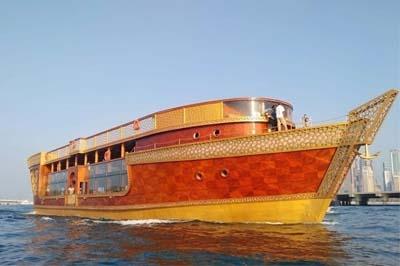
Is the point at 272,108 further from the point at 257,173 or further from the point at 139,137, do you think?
the point at 139,137

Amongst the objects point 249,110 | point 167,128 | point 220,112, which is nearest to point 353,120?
point 249,110

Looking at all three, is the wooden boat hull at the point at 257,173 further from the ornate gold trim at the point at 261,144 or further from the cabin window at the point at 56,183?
the cabin window at the point at 56,183

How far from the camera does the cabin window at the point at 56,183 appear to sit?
30406 millimetres

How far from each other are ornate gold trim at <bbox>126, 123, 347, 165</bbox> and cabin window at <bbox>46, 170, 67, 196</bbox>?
1524 cm

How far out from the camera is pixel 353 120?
14.2 m

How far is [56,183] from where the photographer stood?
32406 millimetres

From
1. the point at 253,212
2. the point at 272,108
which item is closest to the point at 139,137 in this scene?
the point at 272,108

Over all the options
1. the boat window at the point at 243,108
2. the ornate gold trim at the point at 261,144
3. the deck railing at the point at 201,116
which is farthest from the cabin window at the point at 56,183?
the boat window at the point at 243,108

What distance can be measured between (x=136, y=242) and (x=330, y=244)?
5608 mm

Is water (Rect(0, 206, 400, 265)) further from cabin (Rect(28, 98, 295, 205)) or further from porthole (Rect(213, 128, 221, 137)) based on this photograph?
cabin (Rect(28, 98, 295, 205))

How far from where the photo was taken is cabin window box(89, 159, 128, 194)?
856 inches

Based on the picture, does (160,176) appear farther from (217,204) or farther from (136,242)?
(136,242)

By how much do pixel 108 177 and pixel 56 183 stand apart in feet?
37.0

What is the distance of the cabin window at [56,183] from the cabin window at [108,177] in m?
5.19
